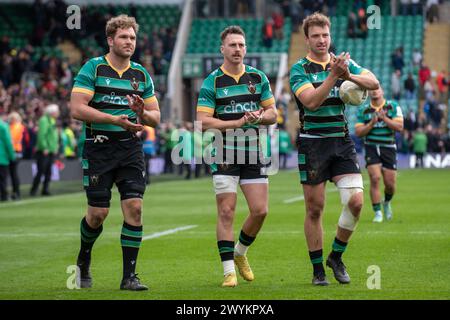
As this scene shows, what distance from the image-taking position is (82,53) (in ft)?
148

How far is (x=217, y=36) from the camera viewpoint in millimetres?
48375

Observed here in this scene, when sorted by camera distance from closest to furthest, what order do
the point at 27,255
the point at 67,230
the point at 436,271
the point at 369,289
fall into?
1. the point at 369,289
2. the point at 436,271
3. the point at 27,255
4. the point at 67,230

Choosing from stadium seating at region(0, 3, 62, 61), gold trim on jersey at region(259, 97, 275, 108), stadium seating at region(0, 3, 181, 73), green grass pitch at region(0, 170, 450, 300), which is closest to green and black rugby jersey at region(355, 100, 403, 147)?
green grass pitch at region(0, 170, 450, 300)

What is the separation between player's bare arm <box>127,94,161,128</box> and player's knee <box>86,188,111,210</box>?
0.75 meters

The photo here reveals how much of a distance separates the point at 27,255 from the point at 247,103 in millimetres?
4346

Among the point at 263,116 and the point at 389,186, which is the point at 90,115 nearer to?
the point at 263,116

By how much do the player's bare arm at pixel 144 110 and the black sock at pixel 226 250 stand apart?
1347 mm

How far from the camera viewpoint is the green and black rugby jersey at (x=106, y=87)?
10.4 meters

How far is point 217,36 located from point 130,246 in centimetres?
3841

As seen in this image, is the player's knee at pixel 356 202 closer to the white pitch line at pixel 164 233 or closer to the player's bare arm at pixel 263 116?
the player's bare arm at pixel 263 116

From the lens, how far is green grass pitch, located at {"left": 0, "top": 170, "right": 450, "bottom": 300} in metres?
10.2

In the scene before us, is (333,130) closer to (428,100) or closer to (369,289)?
(369,289)

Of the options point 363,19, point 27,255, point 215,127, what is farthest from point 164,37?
point 215,127

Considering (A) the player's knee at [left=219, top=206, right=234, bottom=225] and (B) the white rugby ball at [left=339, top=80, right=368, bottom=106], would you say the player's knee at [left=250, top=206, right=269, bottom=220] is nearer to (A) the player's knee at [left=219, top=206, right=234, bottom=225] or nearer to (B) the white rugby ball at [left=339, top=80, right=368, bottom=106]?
(A) the player's knee at [left=219, top=206, right=234, bottom=225]
